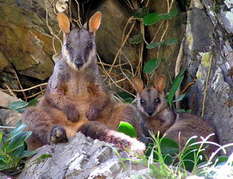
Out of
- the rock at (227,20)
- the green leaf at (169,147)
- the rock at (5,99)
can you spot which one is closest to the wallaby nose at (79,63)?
the green leaf at (169,147)

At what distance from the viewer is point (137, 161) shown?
4230 millimetres

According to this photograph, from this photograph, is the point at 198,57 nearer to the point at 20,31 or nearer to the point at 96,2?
the point at 96,2

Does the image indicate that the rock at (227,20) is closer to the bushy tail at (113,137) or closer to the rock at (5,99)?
the bushy tail at (113,137)

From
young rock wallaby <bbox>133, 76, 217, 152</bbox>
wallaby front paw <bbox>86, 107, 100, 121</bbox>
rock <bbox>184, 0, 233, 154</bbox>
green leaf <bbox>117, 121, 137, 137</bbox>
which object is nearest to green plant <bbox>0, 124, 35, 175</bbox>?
green leaf <bbox>117, 121, 137, 137</bbox>

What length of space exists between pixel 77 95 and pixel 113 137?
6.04ft

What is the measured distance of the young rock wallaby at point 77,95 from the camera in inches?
254

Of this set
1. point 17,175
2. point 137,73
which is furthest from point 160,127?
point 17,175

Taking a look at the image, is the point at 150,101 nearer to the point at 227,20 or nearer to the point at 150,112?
the point at 150,112

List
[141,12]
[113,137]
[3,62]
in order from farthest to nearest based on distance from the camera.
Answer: [3,62]
[141,12]
[113,137]

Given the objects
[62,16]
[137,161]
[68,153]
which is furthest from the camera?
[62,16]

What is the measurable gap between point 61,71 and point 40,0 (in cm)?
208

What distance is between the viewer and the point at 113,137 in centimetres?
502

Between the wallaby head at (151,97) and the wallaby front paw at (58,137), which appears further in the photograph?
the wallaby head at (151,97)

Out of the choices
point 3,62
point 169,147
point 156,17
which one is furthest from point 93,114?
point 3,62
